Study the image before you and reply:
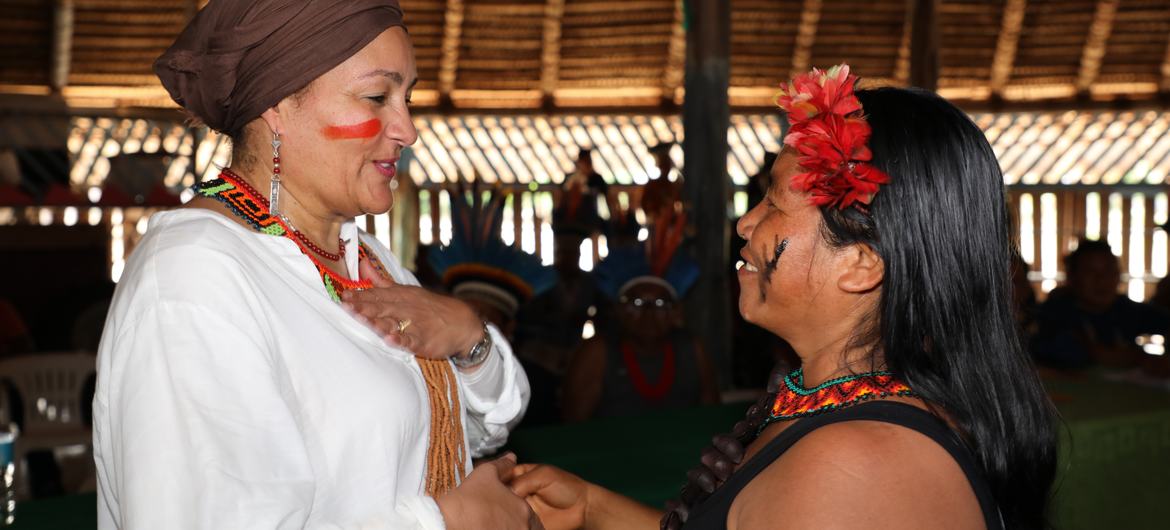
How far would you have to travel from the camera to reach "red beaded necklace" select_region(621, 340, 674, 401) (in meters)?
4.35

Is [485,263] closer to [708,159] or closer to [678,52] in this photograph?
[708,159]

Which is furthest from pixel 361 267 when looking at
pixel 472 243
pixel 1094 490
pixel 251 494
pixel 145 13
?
pixel 145 13

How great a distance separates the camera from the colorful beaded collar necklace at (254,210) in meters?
1.45

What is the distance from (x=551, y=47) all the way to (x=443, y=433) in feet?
36.2

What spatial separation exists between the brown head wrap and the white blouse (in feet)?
0.53

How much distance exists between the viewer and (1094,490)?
294cm

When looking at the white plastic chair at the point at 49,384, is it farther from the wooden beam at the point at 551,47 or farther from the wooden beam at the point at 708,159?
the wooden beam at the point at 551,47

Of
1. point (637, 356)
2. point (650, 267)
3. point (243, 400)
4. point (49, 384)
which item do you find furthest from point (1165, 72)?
point (243, 400)

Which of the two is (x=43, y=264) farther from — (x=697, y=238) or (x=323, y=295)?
(x=323, y=295)

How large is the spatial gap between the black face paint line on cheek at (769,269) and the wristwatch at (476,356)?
1.49ft

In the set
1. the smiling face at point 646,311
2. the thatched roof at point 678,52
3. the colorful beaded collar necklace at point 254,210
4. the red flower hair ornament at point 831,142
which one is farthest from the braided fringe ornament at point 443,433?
the thatched roof at point 678,52

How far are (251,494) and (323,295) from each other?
31 cm

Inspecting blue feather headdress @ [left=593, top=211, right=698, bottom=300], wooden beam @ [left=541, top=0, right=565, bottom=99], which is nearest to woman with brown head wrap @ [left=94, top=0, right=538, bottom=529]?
blue feather headdress @ [left=593, top=211, right=698, bottom=300]

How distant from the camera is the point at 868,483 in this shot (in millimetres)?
1240
